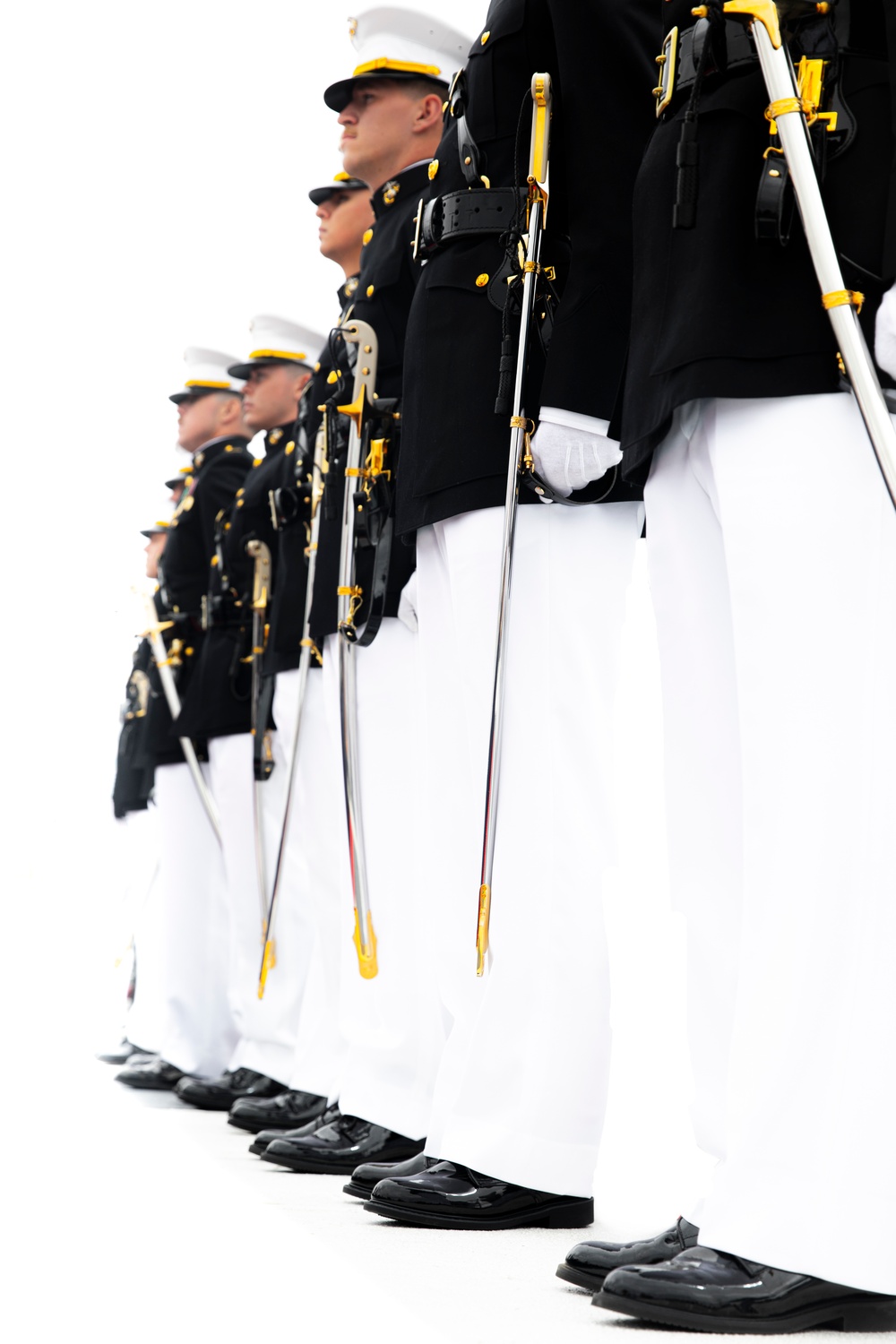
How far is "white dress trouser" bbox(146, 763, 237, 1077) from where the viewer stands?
15.3 feet

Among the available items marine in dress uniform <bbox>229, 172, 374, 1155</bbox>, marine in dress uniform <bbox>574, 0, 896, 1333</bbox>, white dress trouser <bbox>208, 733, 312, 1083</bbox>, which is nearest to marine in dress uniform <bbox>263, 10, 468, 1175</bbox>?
marine in dress uniform <bbox>229, 172, 374, 1155</bbox>

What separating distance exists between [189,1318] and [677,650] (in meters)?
0.86

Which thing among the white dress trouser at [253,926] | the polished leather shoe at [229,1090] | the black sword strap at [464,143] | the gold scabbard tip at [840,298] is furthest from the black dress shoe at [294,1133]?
the gold scabbard tip at [840,298]

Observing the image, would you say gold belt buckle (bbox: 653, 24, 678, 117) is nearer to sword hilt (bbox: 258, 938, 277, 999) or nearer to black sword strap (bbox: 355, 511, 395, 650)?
black sword strap (bbox: 355, 511, 395, 650)

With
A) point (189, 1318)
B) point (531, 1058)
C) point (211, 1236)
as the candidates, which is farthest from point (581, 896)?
point (189, 1318)

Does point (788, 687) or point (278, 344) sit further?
point (278, 344)

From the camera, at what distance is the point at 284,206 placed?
23.5 ft

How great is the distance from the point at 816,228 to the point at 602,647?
0.86 m

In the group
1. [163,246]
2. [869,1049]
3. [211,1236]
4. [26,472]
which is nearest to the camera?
[869,1049]

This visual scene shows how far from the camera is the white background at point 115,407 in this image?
2.71 meters

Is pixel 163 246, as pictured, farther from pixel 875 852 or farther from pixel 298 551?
pixel 875 852

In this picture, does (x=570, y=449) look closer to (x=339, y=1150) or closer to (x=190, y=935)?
(x=339, y=1150)

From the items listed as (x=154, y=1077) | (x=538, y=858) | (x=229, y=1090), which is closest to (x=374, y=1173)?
(x=538, y=858)

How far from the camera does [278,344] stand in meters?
4.77
